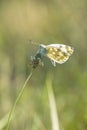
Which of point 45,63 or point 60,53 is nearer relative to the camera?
point 60,53

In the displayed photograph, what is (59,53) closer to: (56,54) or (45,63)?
(56,54)

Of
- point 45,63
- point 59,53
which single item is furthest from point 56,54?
point 45,63

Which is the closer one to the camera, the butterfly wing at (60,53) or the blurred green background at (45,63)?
the butterfly wing at (60,53)

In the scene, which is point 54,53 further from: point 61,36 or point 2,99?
point 61,36

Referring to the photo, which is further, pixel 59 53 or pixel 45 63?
pixel 45 63

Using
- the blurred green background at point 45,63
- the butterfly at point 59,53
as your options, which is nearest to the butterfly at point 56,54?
the butterfly at point 59,53

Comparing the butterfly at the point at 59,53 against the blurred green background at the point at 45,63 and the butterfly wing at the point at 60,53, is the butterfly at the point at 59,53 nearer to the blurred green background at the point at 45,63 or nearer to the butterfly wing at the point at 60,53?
the butterfly wing at the point at 60,53

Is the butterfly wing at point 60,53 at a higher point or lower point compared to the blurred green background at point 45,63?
higher

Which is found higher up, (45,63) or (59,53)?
(59,53)

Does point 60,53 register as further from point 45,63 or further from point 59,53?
point 45,63

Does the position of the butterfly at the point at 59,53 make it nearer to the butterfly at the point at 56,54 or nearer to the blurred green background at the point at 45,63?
the butterfly at the point at 56,54

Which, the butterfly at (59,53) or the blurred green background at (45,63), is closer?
the butterfly at (59,53)
